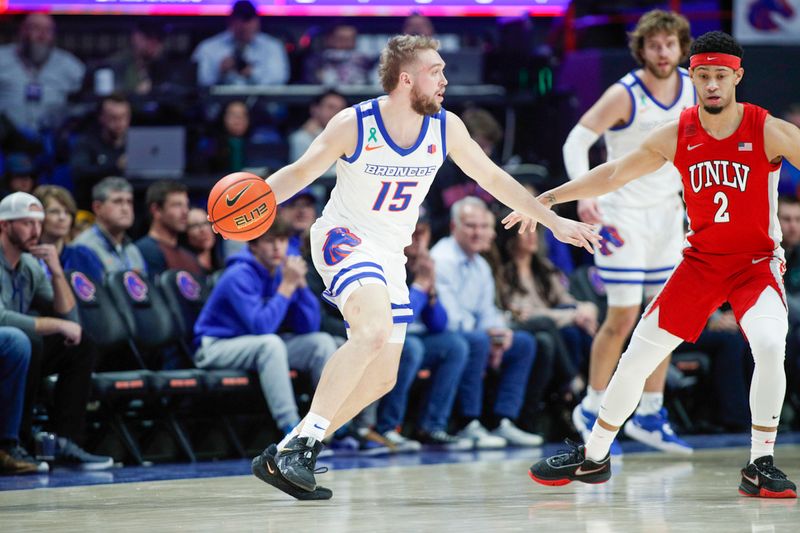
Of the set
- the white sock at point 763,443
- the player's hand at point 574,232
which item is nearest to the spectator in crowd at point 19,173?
the player's hand at point 574,232

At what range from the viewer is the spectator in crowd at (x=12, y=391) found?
22.7 ft

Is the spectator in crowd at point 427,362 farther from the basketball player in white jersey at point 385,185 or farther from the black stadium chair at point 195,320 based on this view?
the basketball player in white jersey at point 385,185

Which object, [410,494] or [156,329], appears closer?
[410,494]

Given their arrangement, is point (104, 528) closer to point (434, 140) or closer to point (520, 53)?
point (434, 140)

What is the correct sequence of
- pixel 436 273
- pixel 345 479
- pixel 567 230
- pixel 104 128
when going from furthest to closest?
pixel 104 128
pixel 436 273
pixel 345 479
pixel 567 230

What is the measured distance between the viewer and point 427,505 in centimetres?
538

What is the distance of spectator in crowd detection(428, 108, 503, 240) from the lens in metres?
9.74

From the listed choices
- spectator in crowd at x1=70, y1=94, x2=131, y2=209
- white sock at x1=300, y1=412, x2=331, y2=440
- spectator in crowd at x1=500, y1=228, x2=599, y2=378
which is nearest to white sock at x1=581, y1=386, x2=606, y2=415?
spectator in crowd at x1=500, y1=228, x2=599, y2=378

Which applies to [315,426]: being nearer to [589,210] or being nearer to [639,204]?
[589,210]

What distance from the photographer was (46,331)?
721cm

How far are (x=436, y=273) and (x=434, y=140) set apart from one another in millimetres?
3089

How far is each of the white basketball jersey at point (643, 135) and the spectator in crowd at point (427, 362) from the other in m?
1.45

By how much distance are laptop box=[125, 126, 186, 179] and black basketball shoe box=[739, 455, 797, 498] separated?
17.9ft

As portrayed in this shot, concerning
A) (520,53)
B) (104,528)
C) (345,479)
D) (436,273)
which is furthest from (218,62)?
(104,528)
